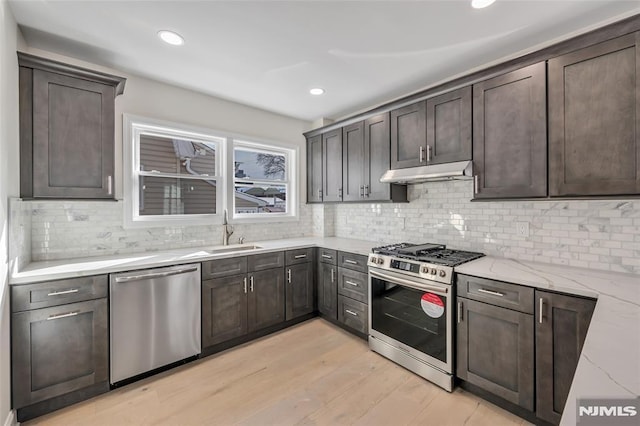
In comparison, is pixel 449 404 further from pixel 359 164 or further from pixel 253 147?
pixel 253 147

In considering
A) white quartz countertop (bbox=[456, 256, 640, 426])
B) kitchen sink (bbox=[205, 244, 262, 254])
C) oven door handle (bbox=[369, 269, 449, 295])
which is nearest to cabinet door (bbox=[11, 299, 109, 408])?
kitchen sink (bbox=[205, 244, 262, 254])

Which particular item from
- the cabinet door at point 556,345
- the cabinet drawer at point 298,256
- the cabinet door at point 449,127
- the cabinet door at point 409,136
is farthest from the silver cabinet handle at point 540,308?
the cabinet drawer at point 298,256

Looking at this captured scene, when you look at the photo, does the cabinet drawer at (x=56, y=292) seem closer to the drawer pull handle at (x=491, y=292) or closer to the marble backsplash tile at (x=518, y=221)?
the drawer pull handle at (x=491, y=292)

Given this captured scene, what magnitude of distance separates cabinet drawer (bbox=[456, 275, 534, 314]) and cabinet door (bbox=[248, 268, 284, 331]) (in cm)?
187

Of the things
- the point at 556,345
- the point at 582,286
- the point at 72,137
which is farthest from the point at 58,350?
the point at 582,286

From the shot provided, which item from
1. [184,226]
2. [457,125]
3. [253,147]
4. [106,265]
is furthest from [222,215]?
[457,125]

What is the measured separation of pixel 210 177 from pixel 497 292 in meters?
3.10

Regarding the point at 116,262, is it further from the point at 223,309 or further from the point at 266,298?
the point at 266,298

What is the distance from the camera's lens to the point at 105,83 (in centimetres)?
234

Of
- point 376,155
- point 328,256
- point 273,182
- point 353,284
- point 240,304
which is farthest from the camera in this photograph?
point 273,182

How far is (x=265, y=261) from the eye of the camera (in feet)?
10.3

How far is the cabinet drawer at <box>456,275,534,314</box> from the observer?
6.20ft

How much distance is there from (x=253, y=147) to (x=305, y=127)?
923 millimetres

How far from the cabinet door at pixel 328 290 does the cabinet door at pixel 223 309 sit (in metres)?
0.96
